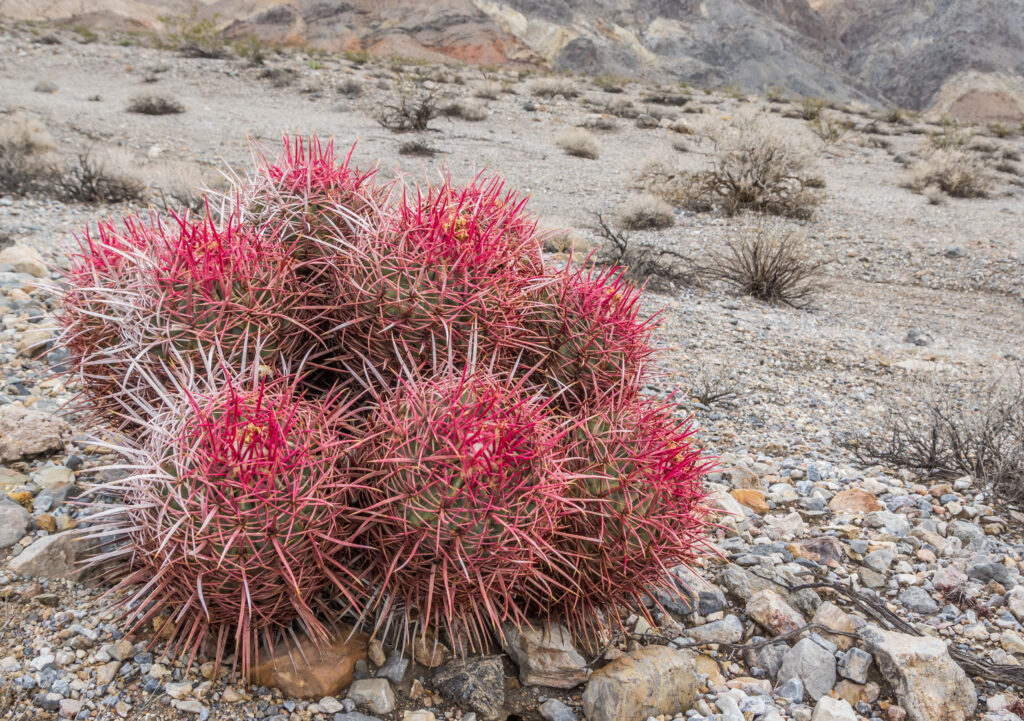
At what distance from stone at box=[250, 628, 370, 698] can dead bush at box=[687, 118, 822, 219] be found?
8.99 m

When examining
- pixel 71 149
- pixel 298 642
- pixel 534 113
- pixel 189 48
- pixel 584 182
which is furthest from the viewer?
pixel 189 48

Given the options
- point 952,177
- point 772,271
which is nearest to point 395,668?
point 772,271

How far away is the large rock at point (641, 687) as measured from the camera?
2113mm

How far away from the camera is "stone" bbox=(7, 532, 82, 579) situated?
2.27 m

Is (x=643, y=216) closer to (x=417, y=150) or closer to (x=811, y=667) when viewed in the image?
(x=417, y=150)

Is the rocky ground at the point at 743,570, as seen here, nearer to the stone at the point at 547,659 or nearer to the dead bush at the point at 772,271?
the stone at the point at 547,659

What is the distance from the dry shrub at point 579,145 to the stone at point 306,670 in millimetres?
12324

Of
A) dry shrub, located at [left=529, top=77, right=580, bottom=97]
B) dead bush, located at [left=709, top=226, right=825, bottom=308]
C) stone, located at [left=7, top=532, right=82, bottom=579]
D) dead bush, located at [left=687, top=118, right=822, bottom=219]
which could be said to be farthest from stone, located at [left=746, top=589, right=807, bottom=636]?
dry shrub, located at [left=529, top=77, right=580, bottom=97]

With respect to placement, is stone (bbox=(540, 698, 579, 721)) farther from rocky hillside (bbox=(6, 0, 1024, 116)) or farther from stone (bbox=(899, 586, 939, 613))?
rocky hillside (bbox=(6, 0, 1024, 116))

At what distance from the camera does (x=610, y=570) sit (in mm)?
2135

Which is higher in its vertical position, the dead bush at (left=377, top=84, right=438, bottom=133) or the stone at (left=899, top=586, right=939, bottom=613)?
the dead bush at (left=377, top=84, right=438, bottom=133)

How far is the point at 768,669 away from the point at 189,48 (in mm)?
22719

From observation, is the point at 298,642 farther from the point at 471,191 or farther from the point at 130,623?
the point at 471,191

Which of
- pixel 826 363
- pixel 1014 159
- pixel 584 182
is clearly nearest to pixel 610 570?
pixel 826 363
